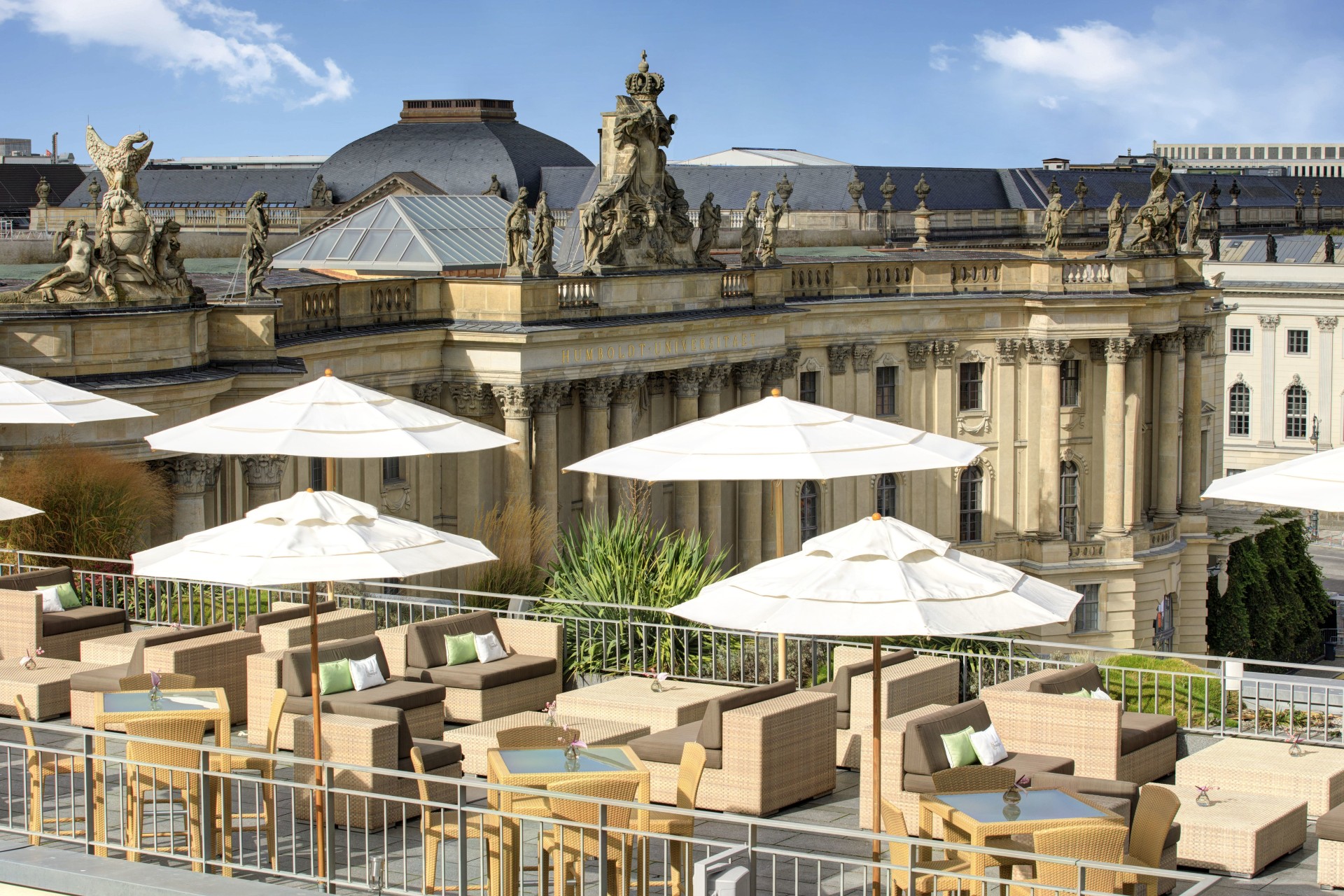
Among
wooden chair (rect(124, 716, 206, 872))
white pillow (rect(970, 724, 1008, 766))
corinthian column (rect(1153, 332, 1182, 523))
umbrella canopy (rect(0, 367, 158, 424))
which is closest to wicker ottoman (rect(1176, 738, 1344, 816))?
white pillow (rect(970, 724, 1008, 766))

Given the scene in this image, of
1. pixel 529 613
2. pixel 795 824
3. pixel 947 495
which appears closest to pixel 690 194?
pixel 947 495

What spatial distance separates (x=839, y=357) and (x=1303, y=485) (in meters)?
40.6

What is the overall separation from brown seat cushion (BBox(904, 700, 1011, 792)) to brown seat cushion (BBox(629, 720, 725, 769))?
183 cm

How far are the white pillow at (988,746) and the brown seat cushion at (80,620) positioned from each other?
11106 millimetres

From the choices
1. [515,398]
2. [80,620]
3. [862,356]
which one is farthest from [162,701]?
[862,356]

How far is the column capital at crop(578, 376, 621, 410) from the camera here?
161ft

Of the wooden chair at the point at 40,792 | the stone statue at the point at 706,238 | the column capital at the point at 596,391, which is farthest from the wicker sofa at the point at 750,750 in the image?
the stone statue at the point at 706,238

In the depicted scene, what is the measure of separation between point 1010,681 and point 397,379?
2787cm

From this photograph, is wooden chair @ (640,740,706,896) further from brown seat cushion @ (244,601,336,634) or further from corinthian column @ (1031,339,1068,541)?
corinthian column @ (1031,339,1068,541)

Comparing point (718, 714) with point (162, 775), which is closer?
point (162, 775)

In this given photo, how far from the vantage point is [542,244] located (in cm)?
4762

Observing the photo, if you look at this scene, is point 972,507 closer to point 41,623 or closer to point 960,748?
point 41,623

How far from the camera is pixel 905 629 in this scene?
1462 centimetres

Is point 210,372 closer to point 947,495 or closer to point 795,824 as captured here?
point 795,824
